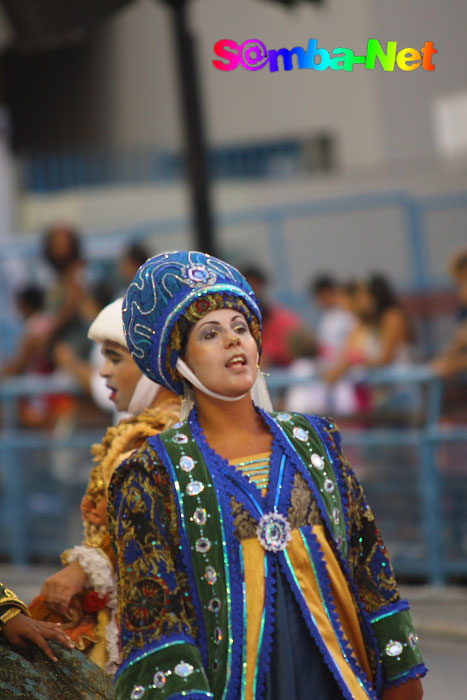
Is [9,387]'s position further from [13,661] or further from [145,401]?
[13,661]

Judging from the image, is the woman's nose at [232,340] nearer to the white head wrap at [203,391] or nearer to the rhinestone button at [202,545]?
the white head wrap at [203,391]

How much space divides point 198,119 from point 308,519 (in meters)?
6.14

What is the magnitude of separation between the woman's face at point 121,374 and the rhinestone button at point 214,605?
1.22 meters

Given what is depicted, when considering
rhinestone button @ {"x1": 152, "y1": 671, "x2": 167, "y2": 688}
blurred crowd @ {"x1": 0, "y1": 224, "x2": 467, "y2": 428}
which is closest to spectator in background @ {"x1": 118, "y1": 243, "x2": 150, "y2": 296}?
blurred crowd @ {"x1": 0, "y1": 224, "x2": 467, "y2": 428}

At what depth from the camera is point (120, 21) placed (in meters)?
10.7

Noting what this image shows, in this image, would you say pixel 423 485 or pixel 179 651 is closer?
pixel 179 651

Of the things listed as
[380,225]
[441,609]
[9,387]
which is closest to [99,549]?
[441,609]

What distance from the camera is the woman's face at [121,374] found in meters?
3.89

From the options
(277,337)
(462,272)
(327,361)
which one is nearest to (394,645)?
(462,272)

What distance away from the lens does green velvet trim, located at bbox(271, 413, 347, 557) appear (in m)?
2.87

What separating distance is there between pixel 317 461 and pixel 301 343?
5023 mm

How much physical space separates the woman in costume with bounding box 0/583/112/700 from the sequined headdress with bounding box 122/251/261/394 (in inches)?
29.6

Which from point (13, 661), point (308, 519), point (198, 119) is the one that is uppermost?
point (198, 119)

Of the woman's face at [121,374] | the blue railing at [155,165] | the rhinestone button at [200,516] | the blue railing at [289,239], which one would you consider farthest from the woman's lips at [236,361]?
the blue railing at [155,165]
